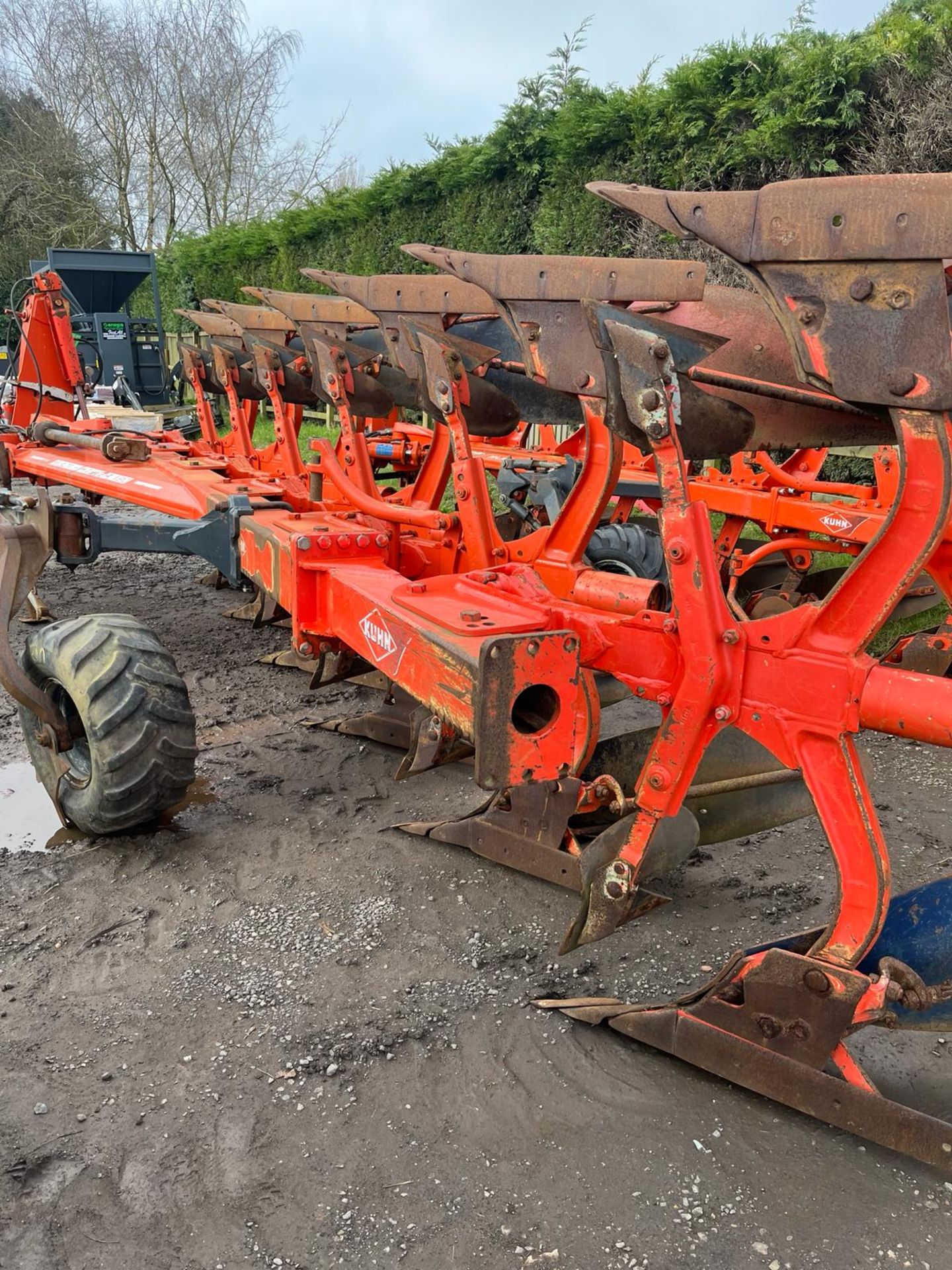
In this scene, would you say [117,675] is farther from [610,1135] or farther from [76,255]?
[76,255]

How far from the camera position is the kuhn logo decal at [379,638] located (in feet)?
9.39

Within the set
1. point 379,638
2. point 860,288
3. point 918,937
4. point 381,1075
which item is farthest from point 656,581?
point 381,1075

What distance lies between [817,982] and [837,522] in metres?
3.32

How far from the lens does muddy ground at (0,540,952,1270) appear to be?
2041 millimetres

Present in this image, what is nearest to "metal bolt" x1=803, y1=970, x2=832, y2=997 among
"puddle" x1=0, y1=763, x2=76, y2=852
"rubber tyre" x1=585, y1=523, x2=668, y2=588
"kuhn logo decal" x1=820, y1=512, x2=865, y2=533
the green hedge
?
"puddle" x1=0, y1=763, x2=76, y2=852

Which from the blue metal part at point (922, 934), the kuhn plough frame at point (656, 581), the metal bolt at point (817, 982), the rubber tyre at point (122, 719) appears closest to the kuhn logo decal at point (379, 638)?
the kuhn plough frame at point (656, 581)

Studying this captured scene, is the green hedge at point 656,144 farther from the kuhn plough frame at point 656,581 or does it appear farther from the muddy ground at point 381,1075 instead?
the muddy ground at point 381,1075

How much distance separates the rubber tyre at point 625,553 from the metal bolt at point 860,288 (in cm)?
368

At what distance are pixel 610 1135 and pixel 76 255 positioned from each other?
16518mm

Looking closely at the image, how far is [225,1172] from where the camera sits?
2180mm

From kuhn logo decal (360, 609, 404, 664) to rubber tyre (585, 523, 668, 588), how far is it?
2.84m

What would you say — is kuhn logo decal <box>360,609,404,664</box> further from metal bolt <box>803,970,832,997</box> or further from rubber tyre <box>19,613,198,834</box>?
metal bolt <box>803,970,832,997</box>

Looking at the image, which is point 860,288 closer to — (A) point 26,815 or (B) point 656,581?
(B) point 656,581

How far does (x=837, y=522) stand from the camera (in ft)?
16.6
